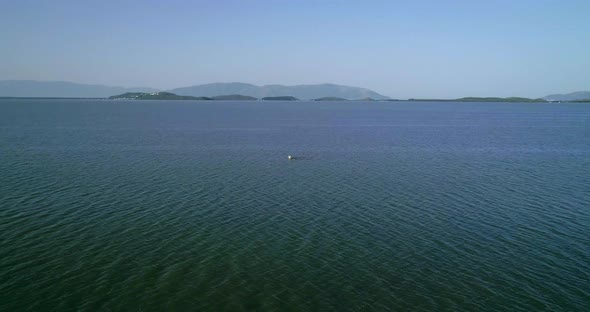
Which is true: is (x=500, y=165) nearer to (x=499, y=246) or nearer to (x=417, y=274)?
(x=499, y=246)

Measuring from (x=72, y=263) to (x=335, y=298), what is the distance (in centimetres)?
1703

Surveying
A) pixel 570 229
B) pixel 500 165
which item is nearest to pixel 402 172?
pixel 500 165

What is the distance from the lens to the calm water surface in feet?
72.5

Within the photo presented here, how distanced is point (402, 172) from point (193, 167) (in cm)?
3014

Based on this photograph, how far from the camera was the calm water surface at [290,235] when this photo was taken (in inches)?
870

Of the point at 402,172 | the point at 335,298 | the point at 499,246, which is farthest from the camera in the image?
the point at 402,172

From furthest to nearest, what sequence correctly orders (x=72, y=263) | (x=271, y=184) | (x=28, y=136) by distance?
1. (x=28, y=136)
2. (x=271, y=184)
3. (x=72, y=263)

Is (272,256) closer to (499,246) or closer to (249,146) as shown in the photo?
(499,246)

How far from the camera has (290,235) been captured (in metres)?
30.7

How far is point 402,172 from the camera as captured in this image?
55.2 m

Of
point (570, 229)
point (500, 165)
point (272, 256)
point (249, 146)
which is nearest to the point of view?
point (272, 256)

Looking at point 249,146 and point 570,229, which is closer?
point 570,229

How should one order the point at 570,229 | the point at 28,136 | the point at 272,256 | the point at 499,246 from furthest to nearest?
the point at 28,136
the point at 570,229
the point at 499,246
the point at 272,256

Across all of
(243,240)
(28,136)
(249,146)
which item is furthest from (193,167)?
(28,136)
